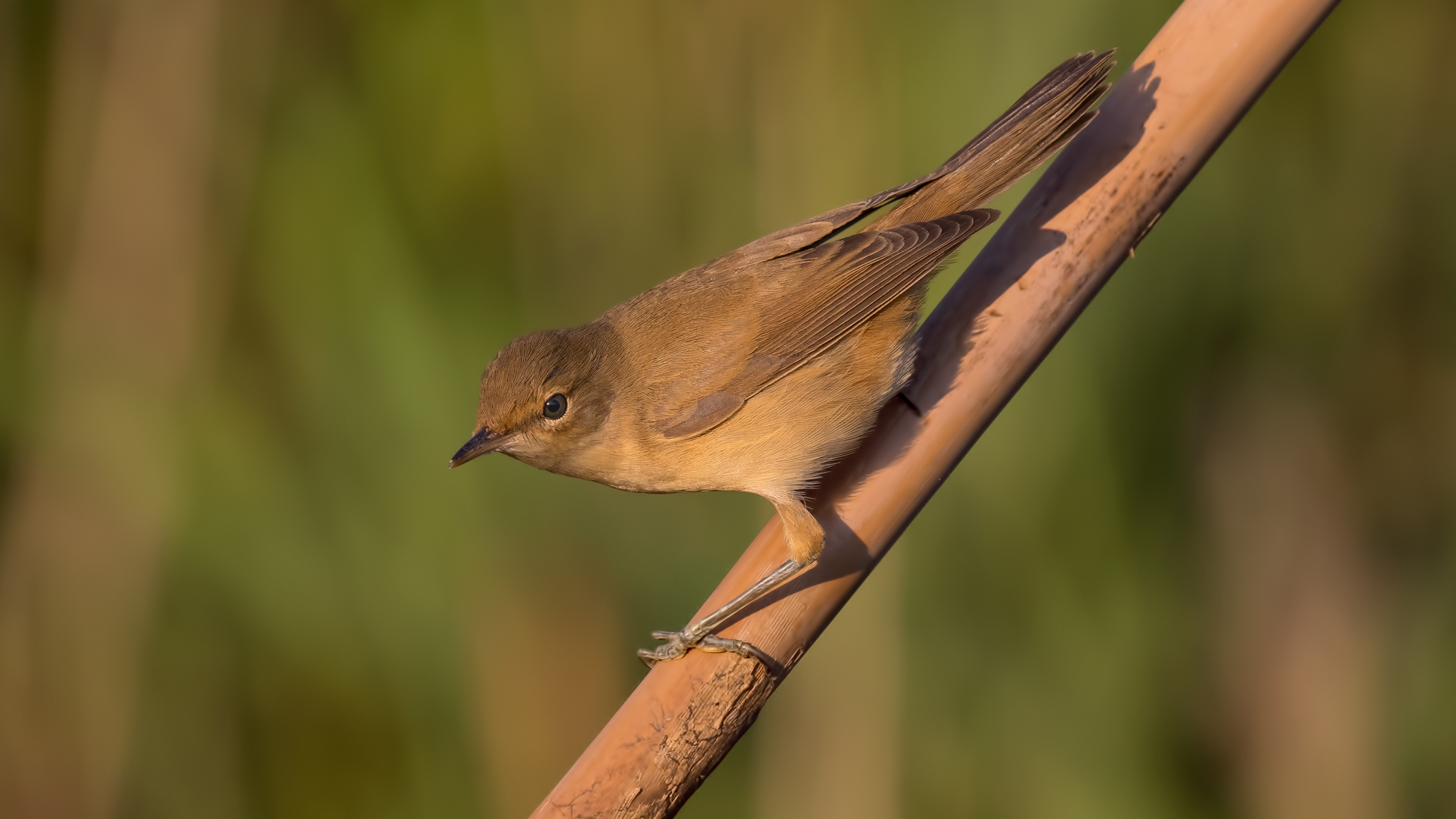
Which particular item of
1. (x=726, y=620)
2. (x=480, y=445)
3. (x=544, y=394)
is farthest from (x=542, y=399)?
(x=726, y=620)

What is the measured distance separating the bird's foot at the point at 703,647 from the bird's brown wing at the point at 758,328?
484mm

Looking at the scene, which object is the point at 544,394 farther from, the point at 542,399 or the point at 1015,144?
the point at 1015,144

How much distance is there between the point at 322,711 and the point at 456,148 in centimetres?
167

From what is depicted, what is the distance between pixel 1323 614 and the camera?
2965 mm

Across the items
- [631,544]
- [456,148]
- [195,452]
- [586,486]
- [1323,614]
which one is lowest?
[1323,614]

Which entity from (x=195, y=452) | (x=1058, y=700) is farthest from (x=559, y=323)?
(x=1058, y=700)

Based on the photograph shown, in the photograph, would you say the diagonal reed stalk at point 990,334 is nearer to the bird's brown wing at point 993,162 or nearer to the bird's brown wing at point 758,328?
the bird's brown wing at point 993,162

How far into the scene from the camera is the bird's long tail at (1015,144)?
2.06m

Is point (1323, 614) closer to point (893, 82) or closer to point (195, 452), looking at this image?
point (893, 82)

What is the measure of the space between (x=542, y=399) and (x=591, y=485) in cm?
78

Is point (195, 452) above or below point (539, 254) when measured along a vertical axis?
below

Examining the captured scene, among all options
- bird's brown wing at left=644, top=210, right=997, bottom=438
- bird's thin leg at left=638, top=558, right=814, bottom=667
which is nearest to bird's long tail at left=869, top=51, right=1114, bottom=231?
bird's brown wing at left=644, top=210, right=997, bottom=438

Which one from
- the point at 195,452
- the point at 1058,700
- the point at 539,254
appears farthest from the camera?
the point at 539,254

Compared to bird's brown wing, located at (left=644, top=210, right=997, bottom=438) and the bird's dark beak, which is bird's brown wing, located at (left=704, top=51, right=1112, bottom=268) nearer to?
bird's brown wing, located at (left=644, top=210, right=997, bottom=438)
